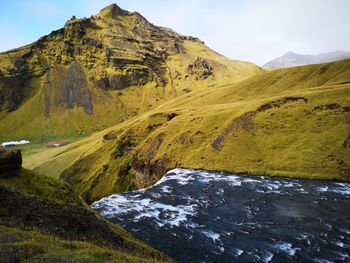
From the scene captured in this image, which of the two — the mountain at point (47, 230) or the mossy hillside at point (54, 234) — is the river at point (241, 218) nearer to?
the mountain at point (47, 230)

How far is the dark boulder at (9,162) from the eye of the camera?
3799cm

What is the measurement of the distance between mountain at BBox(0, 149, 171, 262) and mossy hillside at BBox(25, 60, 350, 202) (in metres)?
51.3

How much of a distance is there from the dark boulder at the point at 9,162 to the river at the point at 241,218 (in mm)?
17543

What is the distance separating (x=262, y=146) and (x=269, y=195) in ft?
83.7

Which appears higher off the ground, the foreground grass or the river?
the foreground grass

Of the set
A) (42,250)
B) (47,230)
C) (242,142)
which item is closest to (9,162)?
(47,230)

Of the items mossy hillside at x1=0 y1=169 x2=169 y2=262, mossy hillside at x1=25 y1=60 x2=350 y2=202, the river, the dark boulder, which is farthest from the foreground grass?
mossy hillside at x1=25 y1=60 x2=350 y2=202

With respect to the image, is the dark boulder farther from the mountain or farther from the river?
the river

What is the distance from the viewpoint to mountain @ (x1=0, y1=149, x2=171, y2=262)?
20.0m

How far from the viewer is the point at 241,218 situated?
167ft

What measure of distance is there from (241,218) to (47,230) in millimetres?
32092

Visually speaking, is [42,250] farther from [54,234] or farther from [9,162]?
[9,162]

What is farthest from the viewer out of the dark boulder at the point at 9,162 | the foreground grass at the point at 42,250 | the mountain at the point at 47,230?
the dark boulder at the point at 9,162

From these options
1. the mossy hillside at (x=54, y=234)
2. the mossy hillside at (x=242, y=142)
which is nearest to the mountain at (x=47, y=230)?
the mossy hillside at (x=54, y=234)
